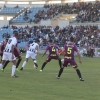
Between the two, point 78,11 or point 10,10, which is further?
point 10,10

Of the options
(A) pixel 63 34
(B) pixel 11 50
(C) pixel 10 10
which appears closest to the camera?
(B) pixel 11 50

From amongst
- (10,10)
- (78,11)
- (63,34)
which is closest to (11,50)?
(63,34)

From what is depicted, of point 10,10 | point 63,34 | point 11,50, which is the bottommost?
point 63,34

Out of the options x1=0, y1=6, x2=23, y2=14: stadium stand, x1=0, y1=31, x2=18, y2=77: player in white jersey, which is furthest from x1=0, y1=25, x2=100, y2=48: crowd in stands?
x1=0, y1=31, x2=18, y2=77: player in white jersey

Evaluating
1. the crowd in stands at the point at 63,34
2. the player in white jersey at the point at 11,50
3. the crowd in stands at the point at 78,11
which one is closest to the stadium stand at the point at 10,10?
the crowd in stands at the point at 78,11

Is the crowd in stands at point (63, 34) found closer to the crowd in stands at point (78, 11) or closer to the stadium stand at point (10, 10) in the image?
the crowd in stands at point (78, 11)

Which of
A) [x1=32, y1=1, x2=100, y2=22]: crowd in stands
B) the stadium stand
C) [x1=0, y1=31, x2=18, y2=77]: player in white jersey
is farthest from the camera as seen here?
the stadium stand

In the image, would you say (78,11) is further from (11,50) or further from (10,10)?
(11,50)

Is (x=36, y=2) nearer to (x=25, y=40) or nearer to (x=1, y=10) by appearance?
(x=1, y=10)

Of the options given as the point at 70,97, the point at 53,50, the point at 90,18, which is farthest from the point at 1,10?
the point at 70,97

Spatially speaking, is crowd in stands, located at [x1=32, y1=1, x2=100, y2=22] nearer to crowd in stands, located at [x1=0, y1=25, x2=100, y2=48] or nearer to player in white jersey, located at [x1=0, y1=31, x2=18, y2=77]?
crowd in stands, located at [x1=0, y1=25, x2=100, y2=48]

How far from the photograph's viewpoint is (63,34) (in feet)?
176

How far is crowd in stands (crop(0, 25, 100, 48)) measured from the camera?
1934 inches

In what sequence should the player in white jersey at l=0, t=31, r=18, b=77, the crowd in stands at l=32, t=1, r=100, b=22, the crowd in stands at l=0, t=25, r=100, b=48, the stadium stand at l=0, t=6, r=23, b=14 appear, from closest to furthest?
1. the player in white jersey at l=0, t=31, r=18, b=77
2. the crowd in stands at l=0, t=25, r=100, b=48
3. the crowd in stands at l=32, t=1, r=100, b=22
4. the stadium stand at l=0, t=6, r=23, b=14
